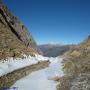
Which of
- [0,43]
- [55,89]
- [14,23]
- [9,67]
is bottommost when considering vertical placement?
[55,89]

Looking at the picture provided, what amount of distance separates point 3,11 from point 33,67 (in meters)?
33.6

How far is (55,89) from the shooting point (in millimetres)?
21500

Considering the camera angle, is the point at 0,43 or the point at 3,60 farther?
the point at 0,43

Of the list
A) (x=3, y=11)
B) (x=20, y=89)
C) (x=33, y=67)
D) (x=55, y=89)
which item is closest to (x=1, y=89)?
(x=20, y=89)

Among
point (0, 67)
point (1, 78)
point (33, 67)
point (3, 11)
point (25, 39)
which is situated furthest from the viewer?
point (25, 39)

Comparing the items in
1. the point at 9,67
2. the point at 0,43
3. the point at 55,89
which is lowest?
the point at 55,89

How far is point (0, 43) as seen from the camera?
38.1 metres

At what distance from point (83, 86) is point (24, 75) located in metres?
10.5

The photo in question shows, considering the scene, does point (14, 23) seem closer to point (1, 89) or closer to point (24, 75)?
point (24, 75)

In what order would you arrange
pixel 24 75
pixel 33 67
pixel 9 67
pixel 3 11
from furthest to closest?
1. pixel 3 11
2. pixel 33 67
3. pixel 24 75
4. pixel 9 67

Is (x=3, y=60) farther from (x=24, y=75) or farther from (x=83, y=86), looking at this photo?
(x=83, y=86)

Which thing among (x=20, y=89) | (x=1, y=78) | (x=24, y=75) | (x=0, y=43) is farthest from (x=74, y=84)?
(x=0, y=43)

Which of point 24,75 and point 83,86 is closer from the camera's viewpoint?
point 83,86

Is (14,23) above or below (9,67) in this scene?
above
